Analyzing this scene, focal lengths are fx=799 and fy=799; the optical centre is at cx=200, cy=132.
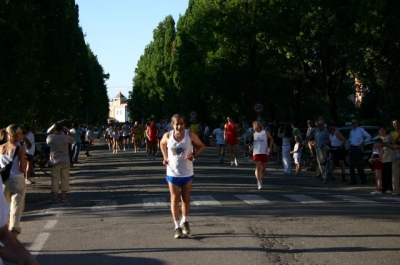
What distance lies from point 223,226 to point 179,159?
64.2 inches

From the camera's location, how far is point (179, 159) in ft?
37.4

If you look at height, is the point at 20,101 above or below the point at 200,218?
above

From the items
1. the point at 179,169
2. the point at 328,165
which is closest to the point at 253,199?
the point at 179,169

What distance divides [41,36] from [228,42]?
2121cm

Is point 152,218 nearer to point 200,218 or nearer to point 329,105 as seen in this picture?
point 200,218

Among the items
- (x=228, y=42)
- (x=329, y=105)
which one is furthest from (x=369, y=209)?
(x=228, y=42)

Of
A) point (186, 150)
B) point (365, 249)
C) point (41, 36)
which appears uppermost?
point (41, 36)

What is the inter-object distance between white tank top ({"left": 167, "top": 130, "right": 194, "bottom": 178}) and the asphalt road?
0.93m

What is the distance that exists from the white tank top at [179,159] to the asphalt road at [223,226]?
0.93m

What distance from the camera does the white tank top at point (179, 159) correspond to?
11.4 metres

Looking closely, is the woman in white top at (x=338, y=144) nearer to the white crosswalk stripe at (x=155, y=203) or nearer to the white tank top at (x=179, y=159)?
the white crosswalk stripe at (x=155, y=203)

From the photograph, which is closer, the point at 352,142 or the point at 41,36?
the point at 352,142

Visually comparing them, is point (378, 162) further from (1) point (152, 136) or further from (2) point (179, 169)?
(1) point (152, 136)

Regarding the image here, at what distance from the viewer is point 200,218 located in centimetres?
1364
